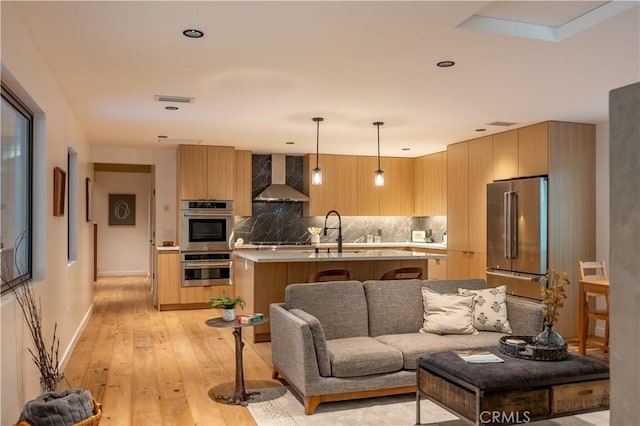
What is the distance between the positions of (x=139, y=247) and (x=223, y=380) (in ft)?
30.0

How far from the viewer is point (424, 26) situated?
122 inches

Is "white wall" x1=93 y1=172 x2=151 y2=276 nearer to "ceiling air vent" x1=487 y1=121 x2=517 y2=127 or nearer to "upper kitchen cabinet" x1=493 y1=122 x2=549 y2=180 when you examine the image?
"upper kitchen cabinet" x1=493 y1=122 x2=549 y2=180

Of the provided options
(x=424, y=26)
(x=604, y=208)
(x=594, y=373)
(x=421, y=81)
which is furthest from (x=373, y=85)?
(x=604, y=208)

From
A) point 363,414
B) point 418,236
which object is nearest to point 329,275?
point 363,414

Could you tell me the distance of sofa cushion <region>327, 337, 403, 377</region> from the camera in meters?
3.69

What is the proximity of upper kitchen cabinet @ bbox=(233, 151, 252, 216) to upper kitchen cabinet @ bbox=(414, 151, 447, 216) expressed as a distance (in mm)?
3055

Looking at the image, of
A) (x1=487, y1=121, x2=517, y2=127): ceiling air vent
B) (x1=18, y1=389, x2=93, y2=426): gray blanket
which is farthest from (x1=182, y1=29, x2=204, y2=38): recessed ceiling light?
(x1=487, y1=121, x2=517, y2=127): ceiling air vent

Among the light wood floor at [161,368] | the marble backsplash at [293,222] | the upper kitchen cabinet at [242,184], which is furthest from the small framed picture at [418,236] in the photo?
the light wood floor at [161,368]

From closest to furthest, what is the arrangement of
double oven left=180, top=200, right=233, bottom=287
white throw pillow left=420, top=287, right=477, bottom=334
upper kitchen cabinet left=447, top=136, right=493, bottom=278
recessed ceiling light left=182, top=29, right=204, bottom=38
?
recessed ceiling light left=182, top=29, right=204, bottom=38 < white throw pillow left=420, top=287, right=477, bottom=334 < upper kitchen cabinet left=447, top=136, right=493, bottom=278 < double oven left=180, top=200, right=233, bottom=287

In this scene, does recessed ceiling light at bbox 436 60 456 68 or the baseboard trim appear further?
the baseboard trim

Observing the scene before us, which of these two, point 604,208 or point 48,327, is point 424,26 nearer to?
point 48,327

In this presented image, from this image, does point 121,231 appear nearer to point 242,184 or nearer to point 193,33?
point 242,184

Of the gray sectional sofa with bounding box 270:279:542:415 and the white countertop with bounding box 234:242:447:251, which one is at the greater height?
the white countertop with bounding box 234:242:447:251
